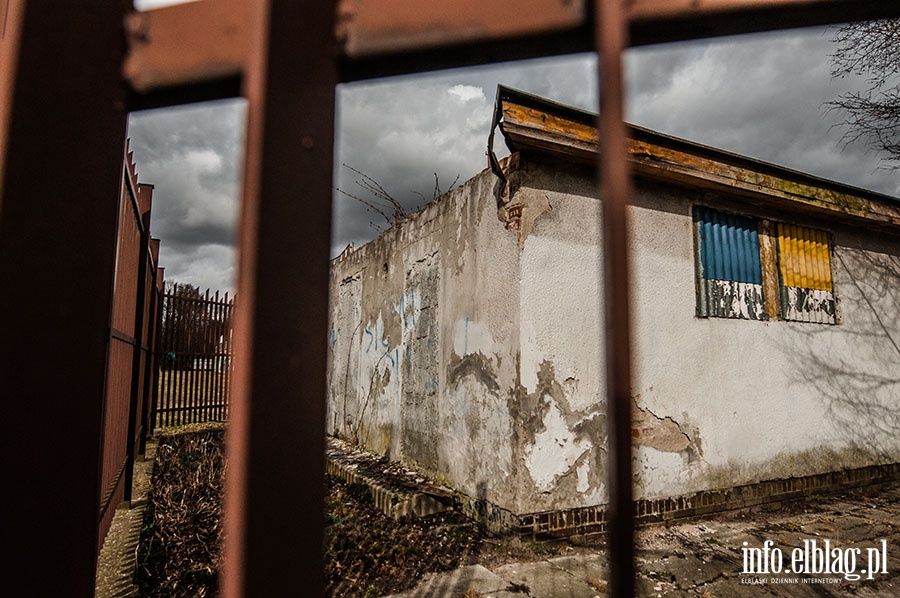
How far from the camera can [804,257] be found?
231 inches

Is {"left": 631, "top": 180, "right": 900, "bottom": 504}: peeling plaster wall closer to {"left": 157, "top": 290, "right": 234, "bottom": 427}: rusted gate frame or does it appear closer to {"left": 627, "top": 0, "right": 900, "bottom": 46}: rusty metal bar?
{"left": 627, "top": 0, "right": 900, "bottom": 46}: rusty metal bar

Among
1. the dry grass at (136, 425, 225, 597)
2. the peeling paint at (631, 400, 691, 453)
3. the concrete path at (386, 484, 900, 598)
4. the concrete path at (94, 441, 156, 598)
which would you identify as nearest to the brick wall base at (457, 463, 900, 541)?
the concrete path at (386, 484, 900, 598)

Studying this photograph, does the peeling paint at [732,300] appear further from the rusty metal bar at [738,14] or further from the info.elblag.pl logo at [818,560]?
the rusty metal bar at [738,14]

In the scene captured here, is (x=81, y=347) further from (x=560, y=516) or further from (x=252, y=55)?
(x=560, y=516)

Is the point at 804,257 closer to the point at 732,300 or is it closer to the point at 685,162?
the point at 732,300

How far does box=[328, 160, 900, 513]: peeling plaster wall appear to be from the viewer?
163 inches

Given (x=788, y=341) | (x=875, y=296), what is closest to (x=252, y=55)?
(x=788, y=341)

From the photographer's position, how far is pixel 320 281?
582mm

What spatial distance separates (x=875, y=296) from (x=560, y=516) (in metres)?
5.58

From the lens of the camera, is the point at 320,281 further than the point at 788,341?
No

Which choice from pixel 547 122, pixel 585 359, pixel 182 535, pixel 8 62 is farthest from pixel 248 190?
pixel 585 359

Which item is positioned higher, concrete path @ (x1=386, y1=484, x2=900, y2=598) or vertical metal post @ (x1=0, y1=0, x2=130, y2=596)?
vertical metal post @ (x1=0, y1=0, x2=130, y2=596)

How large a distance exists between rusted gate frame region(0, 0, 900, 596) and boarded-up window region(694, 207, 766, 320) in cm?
496

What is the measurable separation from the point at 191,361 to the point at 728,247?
8116mm
